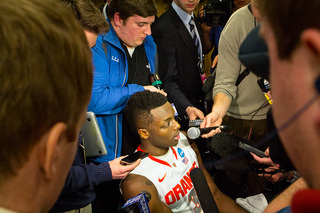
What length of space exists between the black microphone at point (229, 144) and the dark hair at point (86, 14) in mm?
1215

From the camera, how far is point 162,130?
7.73 ft

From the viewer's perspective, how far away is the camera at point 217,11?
3.21 metres

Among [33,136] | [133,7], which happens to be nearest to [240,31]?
[133,7]

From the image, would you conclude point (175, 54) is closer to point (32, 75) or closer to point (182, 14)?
point (182, 14)

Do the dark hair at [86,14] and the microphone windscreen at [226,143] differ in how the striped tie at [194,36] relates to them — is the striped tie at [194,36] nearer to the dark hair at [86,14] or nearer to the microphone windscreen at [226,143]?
the dark hair at [86,14]

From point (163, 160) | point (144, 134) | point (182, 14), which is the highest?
point (182, 14)

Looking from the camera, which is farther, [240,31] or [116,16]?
[116,16]

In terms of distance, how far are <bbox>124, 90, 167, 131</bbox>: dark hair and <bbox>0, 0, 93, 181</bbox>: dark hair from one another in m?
1.82

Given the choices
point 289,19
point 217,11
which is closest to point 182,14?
point 217,11

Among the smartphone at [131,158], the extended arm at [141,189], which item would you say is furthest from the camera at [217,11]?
the extended arm at [141,189]

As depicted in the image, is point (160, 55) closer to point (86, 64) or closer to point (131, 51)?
point (131, 51)

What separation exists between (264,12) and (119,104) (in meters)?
2.00

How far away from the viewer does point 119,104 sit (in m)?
2.40

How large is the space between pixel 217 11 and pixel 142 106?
1.58 m
